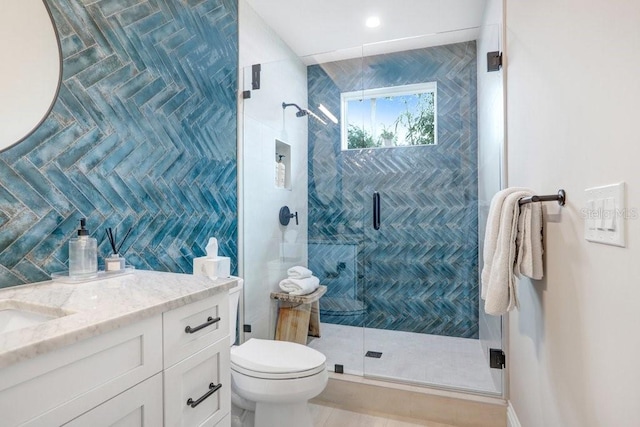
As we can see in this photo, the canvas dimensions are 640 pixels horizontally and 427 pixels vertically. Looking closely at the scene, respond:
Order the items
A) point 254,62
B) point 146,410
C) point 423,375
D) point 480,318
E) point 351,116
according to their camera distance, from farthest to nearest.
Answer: point 351,116 → point 480,318 → point 254,62 → point 423,375 → point 146,410

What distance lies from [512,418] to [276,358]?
4.33 feet

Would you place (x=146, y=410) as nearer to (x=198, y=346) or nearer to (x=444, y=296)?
(x=198, y=346)

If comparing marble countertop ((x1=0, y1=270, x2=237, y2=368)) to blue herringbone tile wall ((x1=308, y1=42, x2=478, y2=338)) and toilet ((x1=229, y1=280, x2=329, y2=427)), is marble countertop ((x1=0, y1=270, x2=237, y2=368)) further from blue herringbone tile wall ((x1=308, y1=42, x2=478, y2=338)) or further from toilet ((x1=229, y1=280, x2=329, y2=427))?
blue herringbone tile wall ((x1=308, y1=42, x2=478, y2=338))

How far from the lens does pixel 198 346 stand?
1.01 meters

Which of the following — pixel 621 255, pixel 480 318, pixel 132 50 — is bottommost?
pixel 480 318

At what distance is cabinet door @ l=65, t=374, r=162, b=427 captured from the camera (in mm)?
709

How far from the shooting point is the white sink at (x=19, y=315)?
2.85 feet

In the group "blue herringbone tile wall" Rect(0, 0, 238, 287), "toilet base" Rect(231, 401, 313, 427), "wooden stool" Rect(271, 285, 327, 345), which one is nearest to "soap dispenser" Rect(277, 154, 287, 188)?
"blue herringbone tile wall" Rect(0, 0, 238, 287)

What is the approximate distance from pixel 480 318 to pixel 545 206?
1.87 metres

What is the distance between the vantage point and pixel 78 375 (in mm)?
681

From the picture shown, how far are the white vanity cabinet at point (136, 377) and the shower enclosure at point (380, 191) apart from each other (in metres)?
1.44

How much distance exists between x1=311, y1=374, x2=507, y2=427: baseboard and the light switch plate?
150cm

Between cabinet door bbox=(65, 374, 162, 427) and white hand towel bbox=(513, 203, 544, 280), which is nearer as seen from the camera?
cabinet door bbox=(65, 374, 162, 427)

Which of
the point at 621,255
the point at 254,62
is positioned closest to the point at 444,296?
the point at 621,255
